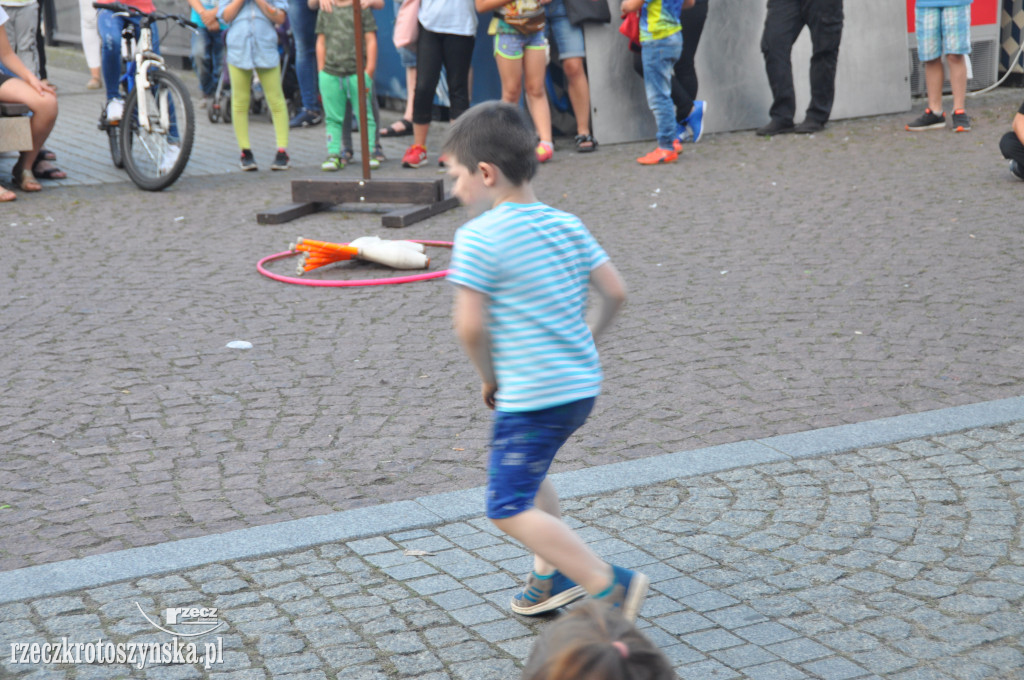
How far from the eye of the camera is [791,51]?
472 inches

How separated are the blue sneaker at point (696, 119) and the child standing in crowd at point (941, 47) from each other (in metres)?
1.98

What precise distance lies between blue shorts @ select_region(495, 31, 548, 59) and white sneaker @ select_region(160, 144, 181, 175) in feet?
9.35

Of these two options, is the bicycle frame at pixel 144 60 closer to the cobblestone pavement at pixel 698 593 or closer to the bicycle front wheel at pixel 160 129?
the bicycle front wheel at pixel 160 129

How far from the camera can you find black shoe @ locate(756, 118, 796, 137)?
11.9 metres

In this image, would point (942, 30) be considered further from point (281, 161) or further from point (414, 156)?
point (281, 161)

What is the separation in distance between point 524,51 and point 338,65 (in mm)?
1637

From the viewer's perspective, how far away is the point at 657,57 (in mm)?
10445

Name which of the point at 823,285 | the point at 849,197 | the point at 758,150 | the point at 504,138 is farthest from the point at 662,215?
the point at 504,138

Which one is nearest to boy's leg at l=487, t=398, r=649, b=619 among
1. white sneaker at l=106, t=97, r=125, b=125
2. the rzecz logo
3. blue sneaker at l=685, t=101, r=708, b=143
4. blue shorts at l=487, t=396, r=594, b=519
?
blue shorts at l=487, t=396, r=594, b=519

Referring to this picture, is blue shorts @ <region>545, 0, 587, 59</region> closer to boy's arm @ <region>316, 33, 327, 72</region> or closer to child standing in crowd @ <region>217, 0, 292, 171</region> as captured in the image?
boy's arm @ <region>316, 33, 327, 72</region>

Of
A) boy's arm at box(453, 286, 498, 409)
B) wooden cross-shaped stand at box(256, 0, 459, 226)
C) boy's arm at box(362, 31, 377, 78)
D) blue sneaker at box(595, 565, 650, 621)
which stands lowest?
blue sneaker at box(595, 565, 650, 621)

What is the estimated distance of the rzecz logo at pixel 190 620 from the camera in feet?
10.7

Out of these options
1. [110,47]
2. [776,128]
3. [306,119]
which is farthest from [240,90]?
[776,128]

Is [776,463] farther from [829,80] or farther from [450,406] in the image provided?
[829,80]
